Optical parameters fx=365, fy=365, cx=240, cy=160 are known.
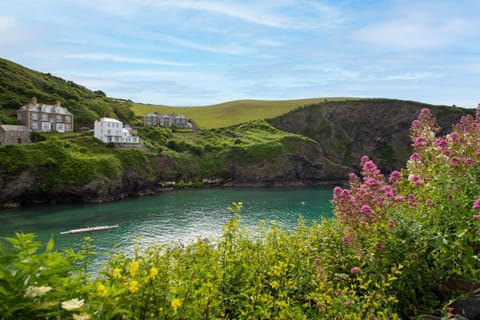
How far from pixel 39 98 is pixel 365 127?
4920 inches

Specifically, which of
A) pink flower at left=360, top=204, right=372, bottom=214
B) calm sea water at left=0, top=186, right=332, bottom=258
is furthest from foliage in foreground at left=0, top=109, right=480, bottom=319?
calm sea water at left=0, top=186, right=332, bottom=258

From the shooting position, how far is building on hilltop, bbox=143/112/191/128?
144 m

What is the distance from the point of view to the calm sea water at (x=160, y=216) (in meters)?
49.0

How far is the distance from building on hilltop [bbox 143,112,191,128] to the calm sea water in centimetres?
5881

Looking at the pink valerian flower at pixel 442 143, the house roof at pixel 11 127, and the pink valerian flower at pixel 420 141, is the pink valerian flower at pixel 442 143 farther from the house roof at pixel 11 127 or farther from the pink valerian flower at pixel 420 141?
the house roof at pixel 11 127

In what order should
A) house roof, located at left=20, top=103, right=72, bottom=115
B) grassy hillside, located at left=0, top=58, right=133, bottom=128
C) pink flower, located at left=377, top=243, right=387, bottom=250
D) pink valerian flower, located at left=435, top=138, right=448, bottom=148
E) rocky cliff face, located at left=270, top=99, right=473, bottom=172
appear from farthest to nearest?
rocky cliff face, located at left=270, top=99, right=473, bottom=172 < grassy hillside, located at left=0, top=58, right=133, bottom=128 < house roof, located at left=20, top=103, right=72, bottom=115 < pink valerian flower, located at left=435, top=138, right=448, bottom=148 < pink flower, located at left=377, top=243, right=387, bottom=250

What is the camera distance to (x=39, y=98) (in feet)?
376

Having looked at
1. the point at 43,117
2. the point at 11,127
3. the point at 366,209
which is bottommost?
the point at 366,209

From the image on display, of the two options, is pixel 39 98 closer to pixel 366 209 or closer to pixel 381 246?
pixel 366 209

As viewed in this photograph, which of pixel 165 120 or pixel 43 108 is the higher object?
pixel 43 108

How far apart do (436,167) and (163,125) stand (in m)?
142

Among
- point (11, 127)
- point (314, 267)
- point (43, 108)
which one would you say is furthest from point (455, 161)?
point (43, 108)

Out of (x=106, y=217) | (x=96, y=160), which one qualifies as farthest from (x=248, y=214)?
A: (x=96, y=160)

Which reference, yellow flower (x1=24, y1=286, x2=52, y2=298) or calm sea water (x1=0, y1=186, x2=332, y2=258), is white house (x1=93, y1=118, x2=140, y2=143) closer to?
calm sea water (x1=0, y1=186, x2=332, y2=258)
